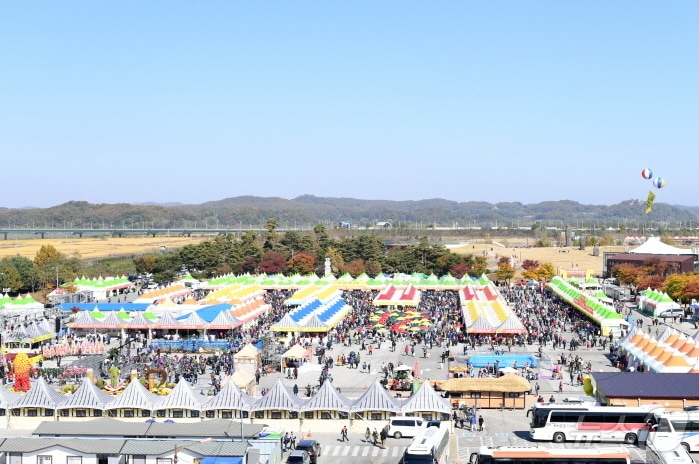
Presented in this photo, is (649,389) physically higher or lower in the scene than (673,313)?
higher

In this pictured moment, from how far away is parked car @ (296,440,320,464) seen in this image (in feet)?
56.7

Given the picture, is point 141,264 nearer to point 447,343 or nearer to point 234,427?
point 447,343

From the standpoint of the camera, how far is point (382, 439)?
18.5 meters

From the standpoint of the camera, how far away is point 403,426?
62.4 feet

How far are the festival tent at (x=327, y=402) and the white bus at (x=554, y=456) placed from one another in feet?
16.5

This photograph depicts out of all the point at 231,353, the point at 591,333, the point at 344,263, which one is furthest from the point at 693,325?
the point at 344,263

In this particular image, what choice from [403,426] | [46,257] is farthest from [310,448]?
[46,257]

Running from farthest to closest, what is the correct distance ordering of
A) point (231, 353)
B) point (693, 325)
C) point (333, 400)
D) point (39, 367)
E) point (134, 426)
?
1. point (693, 325)
2. point (231, 353)
3. point (39, 367)
4. point (333, 400)
5. point (134, 426)

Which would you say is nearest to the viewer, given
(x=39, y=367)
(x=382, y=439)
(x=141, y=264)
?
(x=382, y=439)

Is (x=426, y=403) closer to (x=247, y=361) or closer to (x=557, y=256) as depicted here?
(x=247, y=361)

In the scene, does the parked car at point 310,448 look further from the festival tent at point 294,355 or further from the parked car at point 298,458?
the festival tent at point 294,355

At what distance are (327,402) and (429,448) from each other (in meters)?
4.57

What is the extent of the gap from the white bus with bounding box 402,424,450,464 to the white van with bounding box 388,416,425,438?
2.63 ft

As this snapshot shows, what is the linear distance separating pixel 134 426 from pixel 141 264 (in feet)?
149
